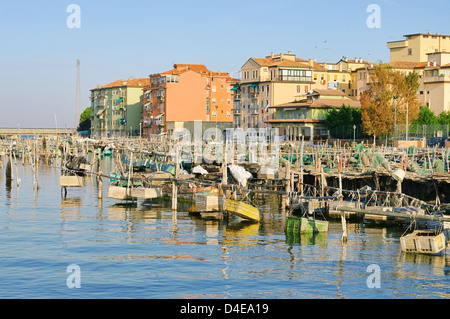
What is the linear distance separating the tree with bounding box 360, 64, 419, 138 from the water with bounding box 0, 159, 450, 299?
154 feet

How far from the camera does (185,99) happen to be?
135500 millimetres

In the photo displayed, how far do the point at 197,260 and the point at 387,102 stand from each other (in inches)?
2452

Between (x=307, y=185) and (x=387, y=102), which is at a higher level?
(x=387, y=102)

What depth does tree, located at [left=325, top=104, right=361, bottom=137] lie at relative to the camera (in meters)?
96.4

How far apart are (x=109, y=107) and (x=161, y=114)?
34.1 m

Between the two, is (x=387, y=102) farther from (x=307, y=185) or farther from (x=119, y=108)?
(x=119, y=108)

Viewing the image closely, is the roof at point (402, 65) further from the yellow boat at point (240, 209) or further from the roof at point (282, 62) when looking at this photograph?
the yellow boat at point (240, 209)

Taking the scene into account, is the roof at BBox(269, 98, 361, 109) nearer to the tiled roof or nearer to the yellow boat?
the tiled roof

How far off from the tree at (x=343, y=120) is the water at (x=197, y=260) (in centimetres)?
5379

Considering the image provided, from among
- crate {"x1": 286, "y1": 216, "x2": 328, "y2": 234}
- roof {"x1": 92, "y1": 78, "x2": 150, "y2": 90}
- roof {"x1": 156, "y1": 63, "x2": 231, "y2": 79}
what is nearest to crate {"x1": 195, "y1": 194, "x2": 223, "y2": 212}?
crate {"x1": 286, "y1": 216, "x2": 328, "y2": 234}

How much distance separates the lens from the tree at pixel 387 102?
8744 cm

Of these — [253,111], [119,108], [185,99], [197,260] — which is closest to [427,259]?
[197,260]
